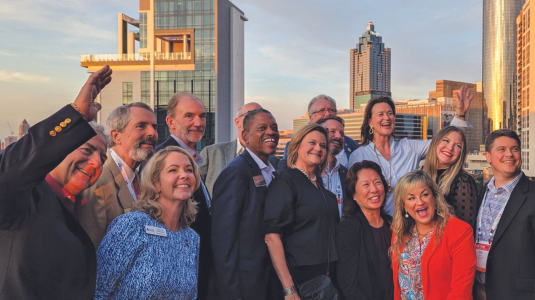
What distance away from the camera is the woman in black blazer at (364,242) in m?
3.23

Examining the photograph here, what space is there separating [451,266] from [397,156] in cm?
151

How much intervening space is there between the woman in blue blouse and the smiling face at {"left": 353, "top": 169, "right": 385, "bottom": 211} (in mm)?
1328

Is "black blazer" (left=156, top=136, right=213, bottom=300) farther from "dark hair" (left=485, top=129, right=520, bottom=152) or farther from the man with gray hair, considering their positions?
"dark hair" (left=485, top=129, right=520, bottom=152)

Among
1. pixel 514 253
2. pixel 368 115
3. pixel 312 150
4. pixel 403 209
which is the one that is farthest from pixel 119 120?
pixel 514 253

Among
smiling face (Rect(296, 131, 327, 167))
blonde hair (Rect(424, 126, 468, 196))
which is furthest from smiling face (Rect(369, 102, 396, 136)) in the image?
smiling face (Rect(296, 131, 327, 167))

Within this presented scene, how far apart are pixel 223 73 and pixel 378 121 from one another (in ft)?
181

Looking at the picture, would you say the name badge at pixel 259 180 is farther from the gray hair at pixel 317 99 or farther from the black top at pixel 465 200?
the gray hair at pixel 317 99

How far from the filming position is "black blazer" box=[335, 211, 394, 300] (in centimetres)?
321

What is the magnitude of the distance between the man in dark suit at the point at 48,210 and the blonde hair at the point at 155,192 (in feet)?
1.39

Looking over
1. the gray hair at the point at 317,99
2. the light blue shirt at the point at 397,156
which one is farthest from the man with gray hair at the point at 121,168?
the gray hair at the point at 317,99

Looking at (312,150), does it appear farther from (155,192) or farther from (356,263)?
(155,192)

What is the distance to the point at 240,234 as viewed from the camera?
3225 mm

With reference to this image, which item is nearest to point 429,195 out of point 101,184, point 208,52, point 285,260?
point 285,260

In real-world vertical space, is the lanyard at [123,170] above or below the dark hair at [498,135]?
below
